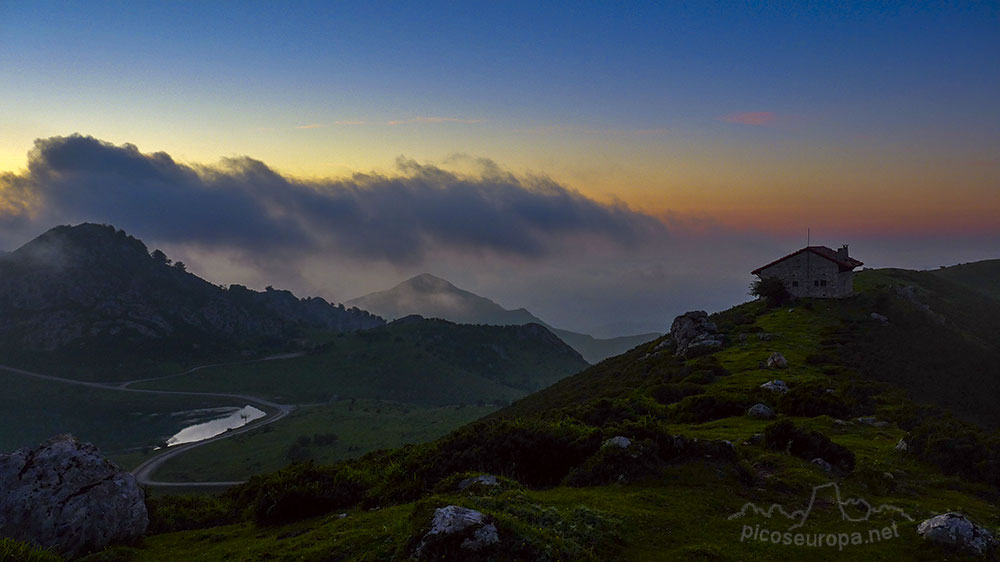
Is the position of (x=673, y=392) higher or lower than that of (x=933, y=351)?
lower

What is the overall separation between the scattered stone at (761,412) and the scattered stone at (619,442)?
1561 cm

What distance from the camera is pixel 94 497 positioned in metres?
20.4

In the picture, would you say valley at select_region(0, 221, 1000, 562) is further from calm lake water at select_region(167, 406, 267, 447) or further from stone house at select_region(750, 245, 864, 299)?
calm lake water at select_region(167, 406, 267, 447)

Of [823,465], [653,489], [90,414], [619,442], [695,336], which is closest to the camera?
[653,489]

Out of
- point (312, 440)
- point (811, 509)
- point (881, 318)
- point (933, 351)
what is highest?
point (881, 318)

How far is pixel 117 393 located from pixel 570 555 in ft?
692

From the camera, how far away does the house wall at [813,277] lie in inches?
3031

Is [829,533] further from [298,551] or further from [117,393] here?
[117,393]

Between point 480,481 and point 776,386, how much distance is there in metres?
30.1

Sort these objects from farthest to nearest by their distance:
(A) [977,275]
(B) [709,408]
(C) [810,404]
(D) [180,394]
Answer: (D) [180,394] < (A) [977,275] < (B) [709,408] < (C) [810,404]

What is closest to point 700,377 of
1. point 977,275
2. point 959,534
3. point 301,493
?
point 959,534

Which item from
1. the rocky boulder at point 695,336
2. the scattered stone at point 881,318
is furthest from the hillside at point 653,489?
the scattered stone at point 881,318

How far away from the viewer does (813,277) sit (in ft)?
256

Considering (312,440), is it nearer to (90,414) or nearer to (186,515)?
(186,515)
